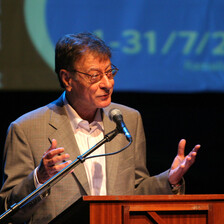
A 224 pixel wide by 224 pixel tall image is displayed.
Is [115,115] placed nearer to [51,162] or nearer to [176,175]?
[51,162]

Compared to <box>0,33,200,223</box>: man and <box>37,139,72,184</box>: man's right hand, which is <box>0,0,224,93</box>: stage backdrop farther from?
<box>37,139,72,184</box>: man's right hand

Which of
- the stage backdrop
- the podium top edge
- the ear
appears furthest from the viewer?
the stage backdrop

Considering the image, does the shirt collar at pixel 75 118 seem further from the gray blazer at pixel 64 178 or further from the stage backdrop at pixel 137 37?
the stage backdrop at pixel 137 37

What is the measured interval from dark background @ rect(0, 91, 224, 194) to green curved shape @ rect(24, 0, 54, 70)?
334 mm

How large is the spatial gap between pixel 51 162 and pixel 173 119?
202cm

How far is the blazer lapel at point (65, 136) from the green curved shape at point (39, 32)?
1.12 metres

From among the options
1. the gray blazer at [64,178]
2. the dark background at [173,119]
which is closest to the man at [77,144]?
the gray blazer at [64,178]

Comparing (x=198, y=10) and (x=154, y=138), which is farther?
(x=154, y=138)

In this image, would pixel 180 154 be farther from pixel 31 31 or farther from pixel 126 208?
pixel 31 31

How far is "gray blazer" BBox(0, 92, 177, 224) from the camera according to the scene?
94.3 inches

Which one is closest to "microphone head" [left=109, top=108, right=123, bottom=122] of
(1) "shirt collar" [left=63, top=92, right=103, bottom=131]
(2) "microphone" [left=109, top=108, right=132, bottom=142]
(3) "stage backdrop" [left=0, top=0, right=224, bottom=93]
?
(2) "microphone" [left=109, top=108, right=132, bottom=142]

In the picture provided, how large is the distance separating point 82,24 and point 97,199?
205cm

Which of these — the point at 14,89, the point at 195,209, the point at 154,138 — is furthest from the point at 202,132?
the point at 195,209

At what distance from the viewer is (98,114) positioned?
2680 mm
